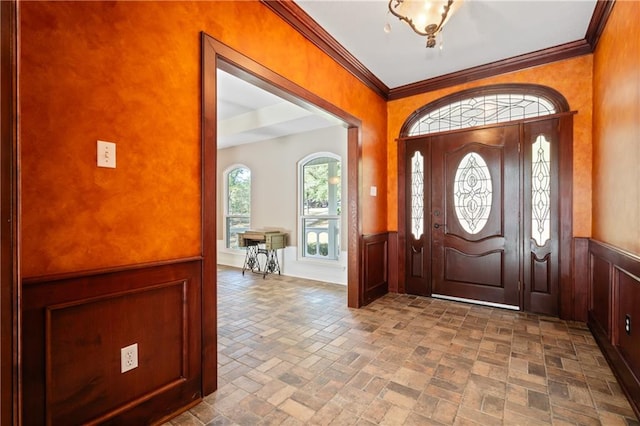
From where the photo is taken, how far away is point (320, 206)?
5.40m

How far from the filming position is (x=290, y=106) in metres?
4.61

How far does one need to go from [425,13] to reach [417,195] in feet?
8.16

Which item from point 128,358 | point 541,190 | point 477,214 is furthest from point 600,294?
point 128,358

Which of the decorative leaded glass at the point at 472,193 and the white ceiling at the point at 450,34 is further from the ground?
the white ceiling at the point at 450,34

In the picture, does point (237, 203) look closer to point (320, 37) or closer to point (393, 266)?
point (393, 266)

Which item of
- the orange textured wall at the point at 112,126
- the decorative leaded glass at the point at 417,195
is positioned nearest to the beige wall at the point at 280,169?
the decorative leaded glass at the point at 417,195

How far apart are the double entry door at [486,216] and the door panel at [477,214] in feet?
0.03

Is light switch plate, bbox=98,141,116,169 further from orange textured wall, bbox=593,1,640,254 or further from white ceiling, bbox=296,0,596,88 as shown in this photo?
orange textured wall, bbox=593,1,640,254

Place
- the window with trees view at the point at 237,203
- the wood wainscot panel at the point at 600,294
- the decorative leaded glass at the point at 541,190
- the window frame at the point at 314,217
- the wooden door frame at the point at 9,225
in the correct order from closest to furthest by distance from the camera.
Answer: the wooden door frame at the point at 9,225 < the wood wainscot panel at the point at 600,294 < the decorative leaded glass at the point at 541,190 < the window frame at the point at 314,217 < the window with trees view at the point at 237,203

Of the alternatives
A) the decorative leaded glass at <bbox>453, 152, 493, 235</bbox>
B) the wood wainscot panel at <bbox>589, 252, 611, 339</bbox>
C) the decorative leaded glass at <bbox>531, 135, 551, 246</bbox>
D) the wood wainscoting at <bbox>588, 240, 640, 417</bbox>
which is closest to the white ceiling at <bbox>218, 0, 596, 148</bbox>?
the decorative leaded glass at <bbox>531, 135, 551, 246</bbox>

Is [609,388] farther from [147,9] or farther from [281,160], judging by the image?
[281,160]

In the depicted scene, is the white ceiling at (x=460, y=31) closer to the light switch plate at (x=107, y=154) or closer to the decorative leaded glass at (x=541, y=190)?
the decorative leaded glass at (x=541, y=190)

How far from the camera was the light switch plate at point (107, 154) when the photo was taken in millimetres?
1432

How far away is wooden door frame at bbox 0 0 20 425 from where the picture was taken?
30.5 inches
